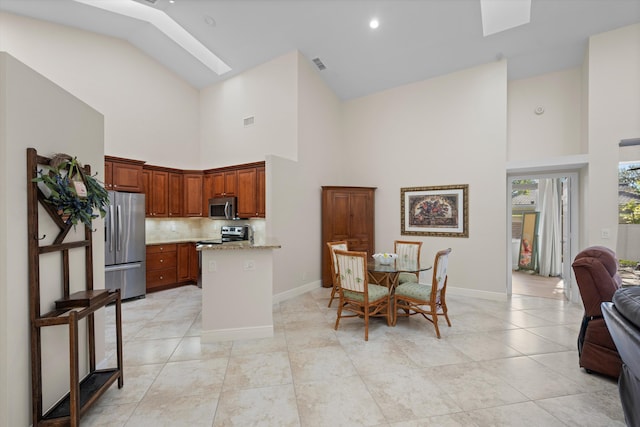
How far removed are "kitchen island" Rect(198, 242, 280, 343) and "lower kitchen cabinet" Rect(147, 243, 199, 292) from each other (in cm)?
275

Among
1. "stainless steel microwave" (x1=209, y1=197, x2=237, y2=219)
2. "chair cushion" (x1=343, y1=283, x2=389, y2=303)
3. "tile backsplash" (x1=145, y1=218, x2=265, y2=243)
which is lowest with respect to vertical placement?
"chair cushion" (x1=343, y1=283, x2=389, y2=303)

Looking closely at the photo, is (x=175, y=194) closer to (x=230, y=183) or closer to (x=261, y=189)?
(x=230, y=183)

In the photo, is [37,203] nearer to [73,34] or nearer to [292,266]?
[292,266]

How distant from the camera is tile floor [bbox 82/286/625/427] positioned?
1887 millimetres

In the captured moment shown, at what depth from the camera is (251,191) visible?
16.7 feet

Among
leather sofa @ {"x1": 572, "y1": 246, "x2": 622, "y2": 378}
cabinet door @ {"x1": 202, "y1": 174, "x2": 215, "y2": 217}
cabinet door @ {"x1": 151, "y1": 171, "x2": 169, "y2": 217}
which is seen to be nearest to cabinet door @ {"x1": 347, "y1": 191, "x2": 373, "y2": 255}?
cabinet door @ {"x1": 202, "y1": 174, "x2": 215, "y2": 217}

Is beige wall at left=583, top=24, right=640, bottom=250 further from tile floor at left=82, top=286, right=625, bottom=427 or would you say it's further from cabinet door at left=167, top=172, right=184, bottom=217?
cabinet door at left=167, top=172, right=184, bottom=217

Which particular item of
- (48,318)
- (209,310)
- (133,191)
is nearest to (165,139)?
(133,191)

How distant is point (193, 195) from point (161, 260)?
1491mm

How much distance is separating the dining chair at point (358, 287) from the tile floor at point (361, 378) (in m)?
0.30

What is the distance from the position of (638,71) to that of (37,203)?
22.0ft

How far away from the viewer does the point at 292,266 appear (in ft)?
15.5

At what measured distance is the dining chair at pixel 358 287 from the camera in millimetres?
3084

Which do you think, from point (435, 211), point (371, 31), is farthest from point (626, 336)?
point (371, 31)
